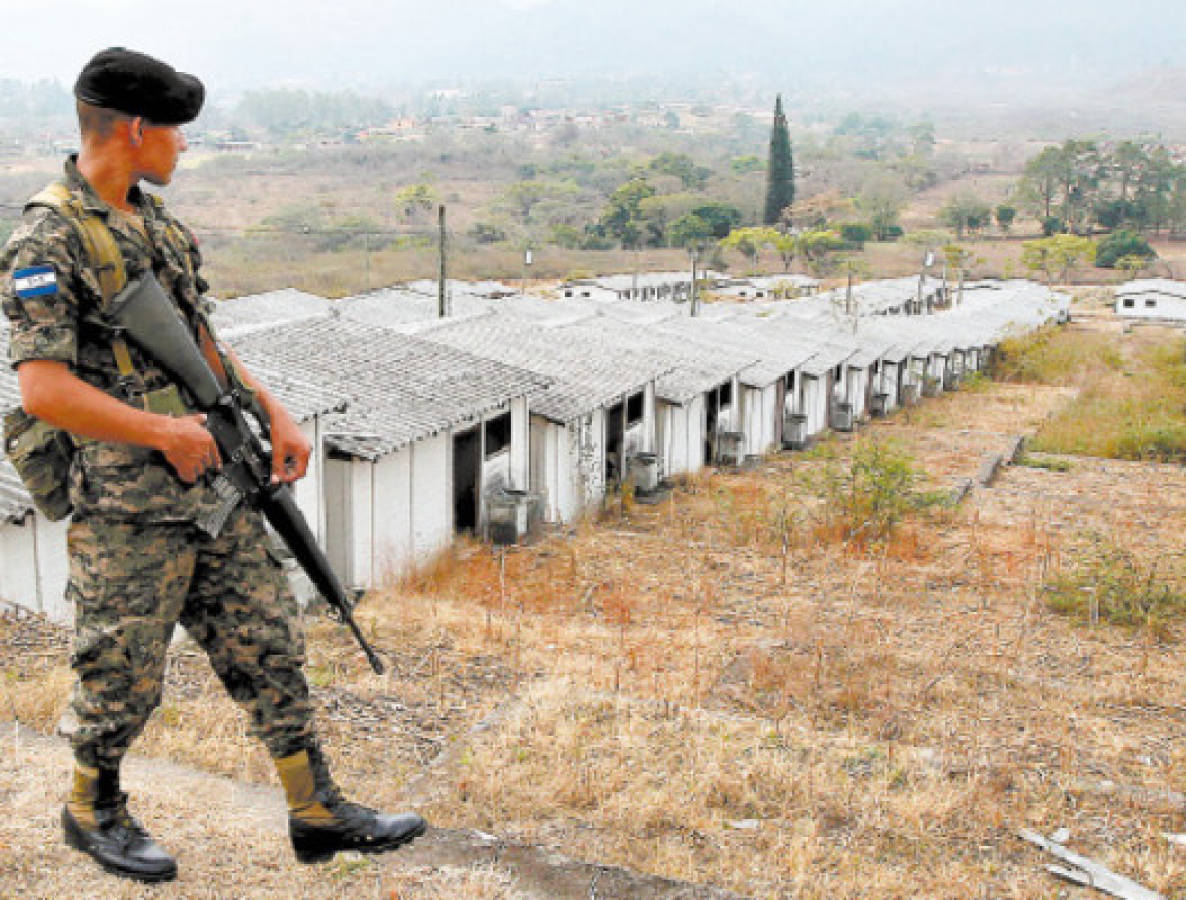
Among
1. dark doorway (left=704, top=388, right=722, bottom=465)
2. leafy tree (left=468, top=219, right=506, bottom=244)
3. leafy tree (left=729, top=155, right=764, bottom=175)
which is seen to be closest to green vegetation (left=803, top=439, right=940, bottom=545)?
dark doorway (left=704, top=388, right=722, bottom=465)

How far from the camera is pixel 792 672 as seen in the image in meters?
8.40

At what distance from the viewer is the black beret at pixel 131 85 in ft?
9.61

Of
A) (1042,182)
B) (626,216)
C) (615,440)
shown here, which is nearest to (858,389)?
(615,440)

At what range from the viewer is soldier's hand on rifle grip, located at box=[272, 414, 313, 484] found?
3246 millimetres

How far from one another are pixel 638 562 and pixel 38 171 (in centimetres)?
10793

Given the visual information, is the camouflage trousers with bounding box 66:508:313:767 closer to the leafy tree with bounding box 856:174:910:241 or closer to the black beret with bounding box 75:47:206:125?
the black beret with bounding box 75:47:206:125

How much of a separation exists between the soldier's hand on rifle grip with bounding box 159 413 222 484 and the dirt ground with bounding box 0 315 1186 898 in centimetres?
158

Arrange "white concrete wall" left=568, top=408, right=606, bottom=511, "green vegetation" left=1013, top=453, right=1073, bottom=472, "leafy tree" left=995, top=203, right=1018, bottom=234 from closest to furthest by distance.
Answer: "white concrete wall" left=568, top=408, right=606, bottom=511 → "green vegetation" left=1013, top=453, right=1073, bottom=472 → "leafy tree" left=995, top=203, right=1018, bottom=234

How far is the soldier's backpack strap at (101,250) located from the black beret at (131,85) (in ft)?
0.84

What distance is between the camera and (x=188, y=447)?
2910 millimetres

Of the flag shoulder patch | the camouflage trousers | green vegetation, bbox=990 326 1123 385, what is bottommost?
green vegetation, bbox=990 326 1123 385

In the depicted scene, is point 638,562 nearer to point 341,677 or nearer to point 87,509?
point 341,677

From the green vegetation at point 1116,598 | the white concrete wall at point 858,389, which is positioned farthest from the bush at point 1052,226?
the green vegetation at point 1116,598

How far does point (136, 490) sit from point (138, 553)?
175 millimetres
